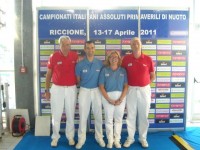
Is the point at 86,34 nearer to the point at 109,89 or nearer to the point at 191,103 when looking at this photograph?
the point at 109,89

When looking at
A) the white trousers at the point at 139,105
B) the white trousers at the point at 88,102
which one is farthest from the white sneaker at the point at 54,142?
the white trousers at the point at 139,105

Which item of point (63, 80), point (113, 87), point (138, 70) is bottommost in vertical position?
point (113, 87)

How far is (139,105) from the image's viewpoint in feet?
11.5

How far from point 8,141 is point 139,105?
231 centimetres

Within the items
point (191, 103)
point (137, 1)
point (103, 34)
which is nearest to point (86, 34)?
point (103, 34)

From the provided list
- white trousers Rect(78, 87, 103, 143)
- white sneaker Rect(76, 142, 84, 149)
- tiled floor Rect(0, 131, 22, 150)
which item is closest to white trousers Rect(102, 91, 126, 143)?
white trousers Rect(78, 87, 103, 143)

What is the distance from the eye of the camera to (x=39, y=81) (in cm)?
419

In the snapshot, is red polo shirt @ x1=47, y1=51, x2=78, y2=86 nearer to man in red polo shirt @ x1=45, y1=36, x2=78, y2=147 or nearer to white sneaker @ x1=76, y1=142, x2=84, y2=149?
man in red polo shirt @ x1=45, y1=36, x2=78, y2=147

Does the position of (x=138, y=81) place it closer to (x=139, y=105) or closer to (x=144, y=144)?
(x=139, y=105)

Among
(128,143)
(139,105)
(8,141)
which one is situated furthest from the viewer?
(8,141)

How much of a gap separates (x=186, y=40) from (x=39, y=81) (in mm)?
2804

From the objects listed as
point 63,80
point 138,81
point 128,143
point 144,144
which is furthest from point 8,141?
point 138,81

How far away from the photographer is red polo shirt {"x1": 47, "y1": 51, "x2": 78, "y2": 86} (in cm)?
343

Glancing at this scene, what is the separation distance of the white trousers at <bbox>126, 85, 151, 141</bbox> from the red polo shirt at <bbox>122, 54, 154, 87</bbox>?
94 millimetres
